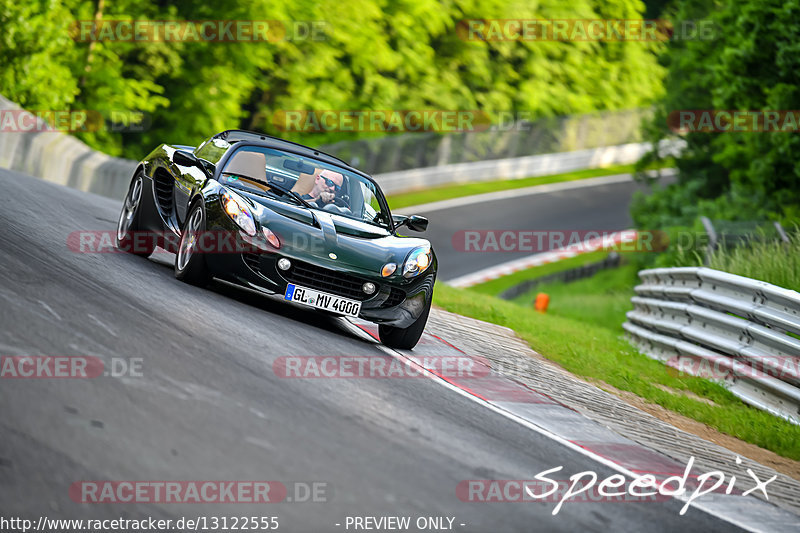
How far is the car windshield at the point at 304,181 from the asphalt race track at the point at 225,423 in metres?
1.12

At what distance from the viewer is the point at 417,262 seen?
8.63m

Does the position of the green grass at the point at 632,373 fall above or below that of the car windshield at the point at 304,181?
below

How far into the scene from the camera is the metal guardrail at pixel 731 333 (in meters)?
9.84

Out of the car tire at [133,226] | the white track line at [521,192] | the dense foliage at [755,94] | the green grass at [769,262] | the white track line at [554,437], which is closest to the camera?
Answer: the white track line at [554,437]

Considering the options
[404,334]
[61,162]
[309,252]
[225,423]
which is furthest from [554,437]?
[61,162]

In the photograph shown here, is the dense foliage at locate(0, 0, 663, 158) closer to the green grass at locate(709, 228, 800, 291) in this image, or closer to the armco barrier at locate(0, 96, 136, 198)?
the armco barrier at locate(0, 96, 136, 198)

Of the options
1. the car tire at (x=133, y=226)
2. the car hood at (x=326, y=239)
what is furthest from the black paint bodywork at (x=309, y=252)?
the car tire at (x=133, y=226)

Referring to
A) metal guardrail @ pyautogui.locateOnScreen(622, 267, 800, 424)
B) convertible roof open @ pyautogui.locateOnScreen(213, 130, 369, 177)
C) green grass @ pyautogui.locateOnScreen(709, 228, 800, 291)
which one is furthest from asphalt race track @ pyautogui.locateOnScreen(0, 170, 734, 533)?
green grass @ pyautogui.locateOnScreen(709, 228, 800, 291)

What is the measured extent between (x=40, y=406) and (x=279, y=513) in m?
1.34

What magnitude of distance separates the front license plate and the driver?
1.25 metres

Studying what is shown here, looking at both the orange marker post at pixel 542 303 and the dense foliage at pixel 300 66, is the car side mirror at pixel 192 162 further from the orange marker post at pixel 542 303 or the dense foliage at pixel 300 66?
the dense foliage at pixel 300 66

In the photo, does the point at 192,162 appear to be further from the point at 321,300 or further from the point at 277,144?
the point at 321,300

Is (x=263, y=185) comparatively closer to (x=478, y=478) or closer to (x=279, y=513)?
(x=478, y=478)

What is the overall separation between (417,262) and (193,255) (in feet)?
6.33
